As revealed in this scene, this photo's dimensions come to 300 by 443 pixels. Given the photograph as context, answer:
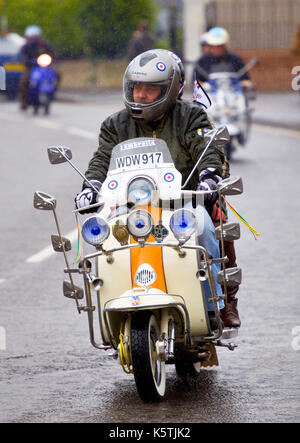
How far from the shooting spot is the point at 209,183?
6.45 metres

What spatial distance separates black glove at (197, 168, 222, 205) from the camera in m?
6.43

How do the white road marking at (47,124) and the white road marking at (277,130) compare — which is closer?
the white road marking at (277,130)

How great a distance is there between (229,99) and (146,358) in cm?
1345

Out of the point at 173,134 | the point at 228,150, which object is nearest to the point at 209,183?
the point at 173,134

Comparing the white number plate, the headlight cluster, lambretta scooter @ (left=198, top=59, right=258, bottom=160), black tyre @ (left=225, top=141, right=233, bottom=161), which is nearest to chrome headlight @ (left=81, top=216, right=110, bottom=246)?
the headlight cluster

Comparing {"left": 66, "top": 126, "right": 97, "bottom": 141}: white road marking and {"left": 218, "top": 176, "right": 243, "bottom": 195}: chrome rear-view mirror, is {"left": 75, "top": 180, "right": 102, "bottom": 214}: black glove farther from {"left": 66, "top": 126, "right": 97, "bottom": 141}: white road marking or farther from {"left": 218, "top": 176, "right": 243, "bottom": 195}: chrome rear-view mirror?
{"left": 66, "top": 126, "right": 97, "bottom": 141}: white road marking

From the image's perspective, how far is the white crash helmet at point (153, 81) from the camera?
6828mm

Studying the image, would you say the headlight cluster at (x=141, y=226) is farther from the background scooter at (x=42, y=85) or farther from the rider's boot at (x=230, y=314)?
the background scooter at (x=42, y=85)

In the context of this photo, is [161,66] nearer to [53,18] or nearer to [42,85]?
[42,85]

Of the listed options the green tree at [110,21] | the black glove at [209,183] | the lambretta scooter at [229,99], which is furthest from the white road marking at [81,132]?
the black glove at [209,183]

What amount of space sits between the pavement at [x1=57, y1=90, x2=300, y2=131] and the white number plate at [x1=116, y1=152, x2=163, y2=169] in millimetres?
14580

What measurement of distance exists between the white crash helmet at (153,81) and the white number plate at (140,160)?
0.42m

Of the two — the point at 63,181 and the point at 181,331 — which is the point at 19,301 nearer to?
the point at 181,331

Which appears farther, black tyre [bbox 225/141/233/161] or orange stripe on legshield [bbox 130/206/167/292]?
black tyre [bbox 225/141/233/161]
